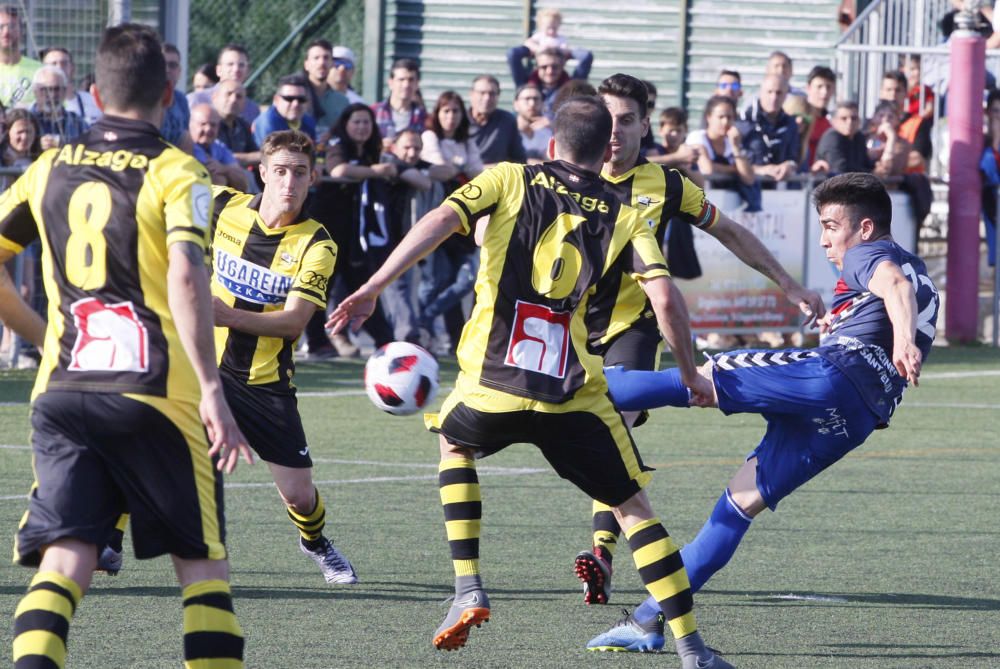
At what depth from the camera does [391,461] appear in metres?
10.6

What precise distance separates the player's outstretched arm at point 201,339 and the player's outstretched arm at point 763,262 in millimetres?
3104

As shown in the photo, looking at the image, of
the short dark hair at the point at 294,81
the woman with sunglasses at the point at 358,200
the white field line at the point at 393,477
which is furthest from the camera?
the woman with sunglasses at the point at 358,200

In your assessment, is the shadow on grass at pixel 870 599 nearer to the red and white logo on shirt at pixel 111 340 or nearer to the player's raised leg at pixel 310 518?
the player's raised leg at pixel 310 518

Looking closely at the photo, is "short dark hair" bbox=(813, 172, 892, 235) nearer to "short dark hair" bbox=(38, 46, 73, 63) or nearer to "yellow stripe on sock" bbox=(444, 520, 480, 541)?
"yellow stripe on sock" bbox=(444, 520, 480, 541)

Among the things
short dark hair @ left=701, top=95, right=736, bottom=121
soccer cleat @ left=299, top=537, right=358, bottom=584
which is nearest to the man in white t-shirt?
short dark hair @ left=701, top=95, right=736, bottom=121

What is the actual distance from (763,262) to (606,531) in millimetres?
1232

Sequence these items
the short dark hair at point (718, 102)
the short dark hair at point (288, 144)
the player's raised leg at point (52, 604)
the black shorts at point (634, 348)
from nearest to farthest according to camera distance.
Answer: the player's raised leg at point (52, 604), the short dark hair at point (288, 144), the black shorts at point (634, 348), the short dark hair at point (718, 102)

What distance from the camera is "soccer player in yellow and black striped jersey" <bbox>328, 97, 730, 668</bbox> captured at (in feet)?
19.1

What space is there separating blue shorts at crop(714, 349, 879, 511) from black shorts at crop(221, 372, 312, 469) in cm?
177

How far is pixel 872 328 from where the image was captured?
6535 millimetres

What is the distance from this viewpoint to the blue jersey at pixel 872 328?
6.45 metres

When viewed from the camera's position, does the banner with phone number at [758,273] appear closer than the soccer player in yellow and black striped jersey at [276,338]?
No

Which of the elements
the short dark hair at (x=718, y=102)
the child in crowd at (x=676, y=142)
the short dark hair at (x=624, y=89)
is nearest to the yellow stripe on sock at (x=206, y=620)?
the short dark hair at (x=624, y=89)

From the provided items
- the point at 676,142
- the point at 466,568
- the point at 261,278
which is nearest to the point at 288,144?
the point at 261,278
